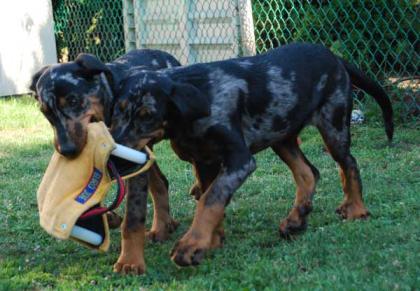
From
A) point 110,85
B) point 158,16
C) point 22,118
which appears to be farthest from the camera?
point 158,16

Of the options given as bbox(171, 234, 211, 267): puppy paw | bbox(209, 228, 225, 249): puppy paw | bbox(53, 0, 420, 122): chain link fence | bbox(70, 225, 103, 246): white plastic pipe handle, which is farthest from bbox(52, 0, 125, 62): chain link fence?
bbox(171, 234, 211, 267): puppy paw

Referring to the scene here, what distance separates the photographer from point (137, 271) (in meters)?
4.36

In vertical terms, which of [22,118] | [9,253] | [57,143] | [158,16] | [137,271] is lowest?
[22,118]

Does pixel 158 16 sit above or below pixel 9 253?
below

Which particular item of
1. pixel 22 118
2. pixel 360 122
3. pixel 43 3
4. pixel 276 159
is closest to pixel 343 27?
pixel 360 122

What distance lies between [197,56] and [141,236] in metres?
7.17

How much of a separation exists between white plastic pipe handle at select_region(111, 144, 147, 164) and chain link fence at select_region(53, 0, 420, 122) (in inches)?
192

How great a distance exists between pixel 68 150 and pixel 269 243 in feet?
4.56

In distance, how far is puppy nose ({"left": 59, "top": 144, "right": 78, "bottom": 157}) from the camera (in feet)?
14.2

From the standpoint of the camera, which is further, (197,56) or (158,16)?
(158,16)

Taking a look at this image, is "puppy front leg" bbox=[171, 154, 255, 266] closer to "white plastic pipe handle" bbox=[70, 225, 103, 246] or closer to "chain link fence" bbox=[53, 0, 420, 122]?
"white plastic pipe handle" bbox=[70, 225, 103, 246]

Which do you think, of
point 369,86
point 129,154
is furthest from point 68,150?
point 369,86

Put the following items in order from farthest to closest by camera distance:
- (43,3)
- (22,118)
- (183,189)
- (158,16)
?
(43,3) → (158,16) → (22,118) → (183,189)

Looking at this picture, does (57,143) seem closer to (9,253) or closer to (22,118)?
(9,253)
